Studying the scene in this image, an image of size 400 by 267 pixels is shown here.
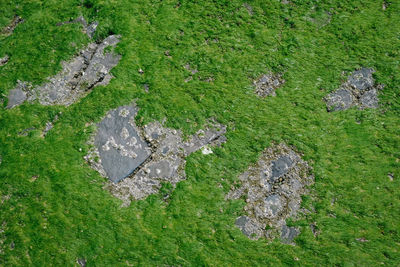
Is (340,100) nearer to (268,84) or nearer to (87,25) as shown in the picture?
(268,84)

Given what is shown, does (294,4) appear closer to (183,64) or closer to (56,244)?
(183,64)

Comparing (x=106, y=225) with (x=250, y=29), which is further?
(x=250, y=29)

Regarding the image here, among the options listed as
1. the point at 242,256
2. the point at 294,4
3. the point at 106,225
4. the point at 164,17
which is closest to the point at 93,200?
the point at 106,225

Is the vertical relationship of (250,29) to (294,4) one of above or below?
below

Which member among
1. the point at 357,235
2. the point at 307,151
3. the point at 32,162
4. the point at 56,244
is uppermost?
the point at 307,151

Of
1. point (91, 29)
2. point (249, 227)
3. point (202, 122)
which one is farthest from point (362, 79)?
point (91, 29)

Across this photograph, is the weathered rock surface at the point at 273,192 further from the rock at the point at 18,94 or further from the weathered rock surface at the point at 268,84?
the rock at the point at 18,94

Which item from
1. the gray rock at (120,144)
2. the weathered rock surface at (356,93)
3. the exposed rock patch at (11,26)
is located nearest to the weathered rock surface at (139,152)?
the gray rock at (120,144)
